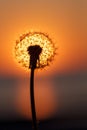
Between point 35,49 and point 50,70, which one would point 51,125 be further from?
point 35,49

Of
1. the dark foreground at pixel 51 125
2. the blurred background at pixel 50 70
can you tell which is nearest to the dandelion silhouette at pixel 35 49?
the blurred background at pixel 50 70

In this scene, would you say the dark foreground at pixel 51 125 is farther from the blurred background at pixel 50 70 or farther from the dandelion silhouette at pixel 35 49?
the dandelion silhouette at pixel 35 49

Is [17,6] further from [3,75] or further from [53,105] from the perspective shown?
[53,105]

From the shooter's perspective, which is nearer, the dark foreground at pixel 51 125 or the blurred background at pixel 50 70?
the blurred background at pixel 50 70

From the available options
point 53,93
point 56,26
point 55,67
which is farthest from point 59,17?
point 53,93

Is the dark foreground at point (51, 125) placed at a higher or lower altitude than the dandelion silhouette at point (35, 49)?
lower

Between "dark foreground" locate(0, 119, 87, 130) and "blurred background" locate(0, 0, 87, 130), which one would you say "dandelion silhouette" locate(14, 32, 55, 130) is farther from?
"dark foreground" locate(0, 119, 87, 130)
